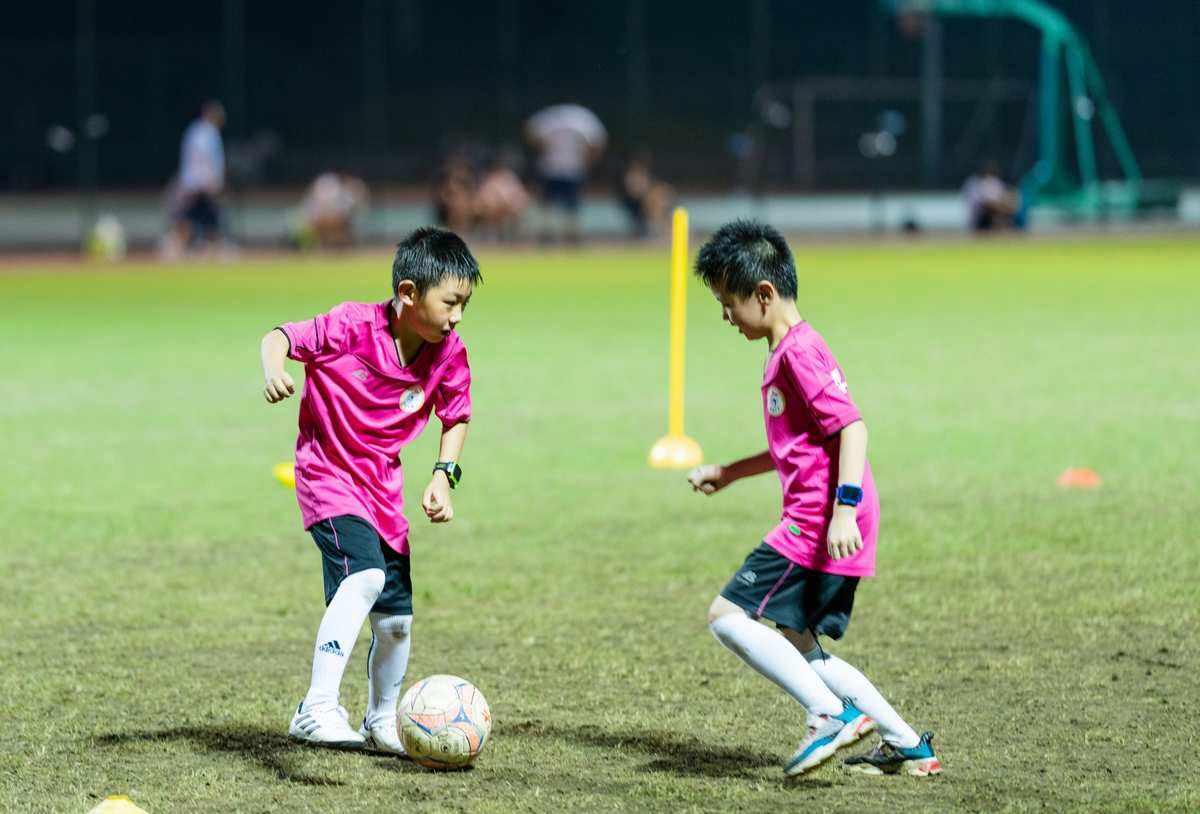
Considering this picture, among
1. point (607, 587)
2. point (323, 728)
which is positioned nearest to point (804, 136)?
point (607, 587)

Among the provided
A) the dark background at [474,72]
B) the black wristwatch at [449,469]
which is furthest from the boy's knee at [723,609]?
the dark background at [474,72]

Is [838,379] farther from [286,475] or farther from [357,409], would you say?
[286,475]

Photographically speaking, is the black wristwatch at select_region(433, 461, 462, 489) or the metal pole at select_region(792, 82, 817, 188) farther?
the metal pole at select_region(792, 82, 817, 188)

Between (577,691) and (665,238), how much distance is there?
30.8 m

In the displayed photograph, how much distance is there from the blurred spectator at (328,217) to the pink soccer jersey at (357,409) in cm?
2692

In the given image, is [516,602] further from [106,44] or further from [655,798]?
[106,44]

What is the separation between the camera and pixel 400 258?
4898 mm

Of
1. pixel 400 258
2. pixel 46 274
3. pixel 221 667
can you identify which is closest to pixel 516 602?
pixel 221 667

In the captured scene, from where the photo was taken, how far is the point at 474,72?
36.8m

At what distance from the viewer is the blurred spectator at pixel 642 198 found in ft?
115

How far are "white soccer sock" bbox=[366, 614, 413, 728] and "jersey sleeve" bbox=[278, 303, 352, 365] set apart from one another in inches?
28.3

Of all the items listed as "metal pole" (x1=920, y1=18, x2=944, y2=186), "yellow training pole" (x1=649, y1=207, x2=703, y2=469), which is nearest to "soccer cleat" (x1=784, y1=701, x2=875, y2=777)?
"yellow training pole" (x1=649, y1=207, x2=703, y2=469)

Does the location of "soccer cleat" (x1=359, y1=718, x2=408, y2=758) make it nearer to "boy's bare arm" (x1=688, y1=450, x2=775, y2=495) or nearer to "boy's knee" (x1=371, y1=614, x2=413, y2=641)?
"boy's knee" (x1=371, y1=614, x2=413, y2=641)

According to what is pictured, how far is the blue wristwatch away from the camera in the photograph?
175 inches
